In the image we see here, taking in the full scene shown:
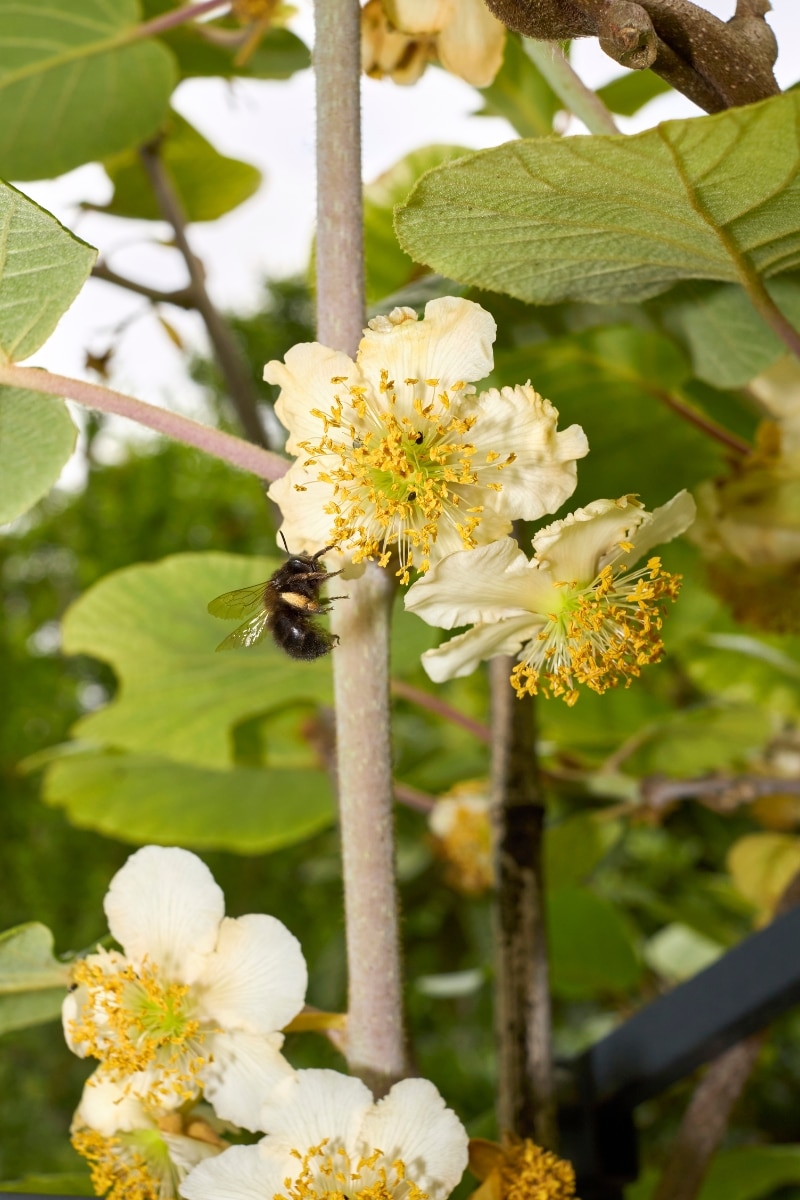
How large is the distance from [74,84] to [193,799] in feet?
1.24

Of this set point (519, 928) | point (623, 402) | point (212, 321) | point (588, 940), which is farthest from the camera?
point (588, 940)

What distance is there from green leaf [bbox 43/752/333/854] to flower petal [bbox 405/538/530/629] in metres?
0.42

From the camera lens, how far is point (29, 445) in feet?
1.03

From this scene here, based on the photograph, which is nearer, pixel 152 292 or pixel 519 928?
pixel 519 928

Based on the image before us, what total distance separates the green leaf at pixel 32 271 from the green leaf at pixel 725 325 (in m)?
0.20

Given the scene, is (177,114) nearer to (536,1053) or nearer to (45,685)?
(536,1053)


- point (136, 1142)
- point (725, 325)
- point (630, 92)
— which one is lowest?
point (136, 1142)

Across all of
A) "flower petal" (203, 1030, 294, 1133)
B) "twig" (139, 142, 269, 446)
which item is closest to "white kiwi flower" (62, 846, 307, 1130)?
"flower petal" (203, 1030, 294, 1133)

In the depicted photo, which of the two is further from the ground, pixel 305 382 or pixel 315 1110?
pixel 305 382

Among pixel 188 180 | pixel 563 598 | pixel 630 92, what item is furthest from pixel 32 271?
pixel 188 180

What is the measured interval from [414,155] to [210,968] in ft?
1.07

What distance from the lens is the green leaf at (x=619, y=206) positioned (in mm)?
243

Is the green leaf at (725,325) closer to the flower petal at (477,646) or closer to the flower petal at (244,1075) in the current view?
the flower petal at (477,646)

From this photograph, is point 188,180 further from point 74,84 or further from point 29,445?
point 29,445
